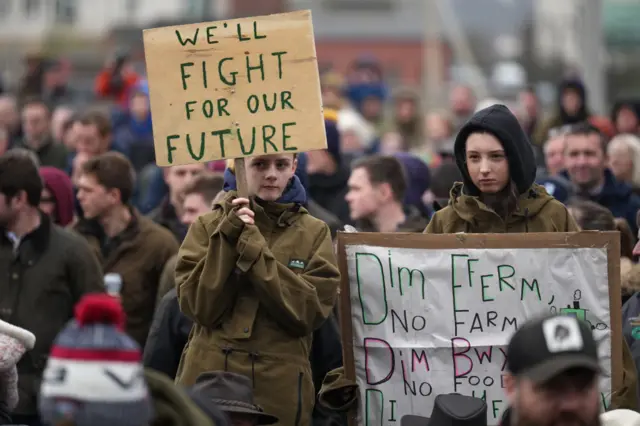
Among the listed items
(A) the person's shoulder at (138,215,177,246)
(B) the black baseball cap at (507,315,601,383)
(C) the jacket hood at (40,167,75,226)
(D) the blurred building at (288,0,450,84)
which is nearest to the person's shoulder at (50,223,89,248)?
(A) the person's shoulder at (138,215,177,246)

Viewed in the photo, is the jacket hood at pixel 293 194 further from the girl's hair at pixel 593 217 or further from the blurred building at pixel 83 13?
the blurred building at pixel 83 13

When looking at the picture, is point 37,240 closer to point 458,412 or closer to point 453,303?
point 453,303

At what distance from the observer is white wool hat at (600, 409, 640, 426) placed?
698cm

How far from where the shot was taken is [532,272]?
7918 millimetres

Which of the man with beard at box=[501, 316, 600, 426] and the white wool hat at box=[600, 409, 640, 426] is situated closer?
the man with beard at box=[501, 316, 600, 426]

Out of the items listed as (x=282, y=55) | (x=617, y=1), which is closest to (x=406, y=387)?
(x=282, y=55)

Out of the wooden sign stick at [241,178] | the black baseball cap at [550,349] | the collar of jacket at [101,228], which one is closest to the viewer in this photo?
the black baseball cap at [550,349]

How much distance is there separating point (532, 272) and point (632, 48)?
3462 centimetres

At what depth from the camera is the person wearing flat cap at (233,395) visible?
725cm

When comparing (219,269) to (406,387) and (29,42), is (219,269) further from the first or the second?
(29,42)

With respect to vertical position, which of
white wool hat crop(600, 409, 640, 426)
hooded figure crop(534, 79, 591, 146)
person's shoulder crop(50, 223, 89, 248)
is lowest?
white wool hat crop(600, 409, 640, 426)

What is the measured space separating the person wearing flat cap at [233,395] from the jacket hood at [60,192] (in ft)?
13.8

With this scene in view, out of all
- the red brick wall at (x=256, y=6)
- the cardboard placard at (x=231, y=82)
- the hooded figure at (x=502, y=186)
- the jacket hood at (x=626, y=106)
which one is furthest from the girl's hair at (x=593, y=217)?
the red brick wall at (x=256, y=6)

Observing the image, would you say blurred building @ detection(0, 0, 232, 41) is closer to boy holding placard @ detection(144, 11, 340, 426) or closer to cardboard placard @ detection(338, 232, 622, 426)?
boy holding placard @ detection(144, 11, 340, 426)
